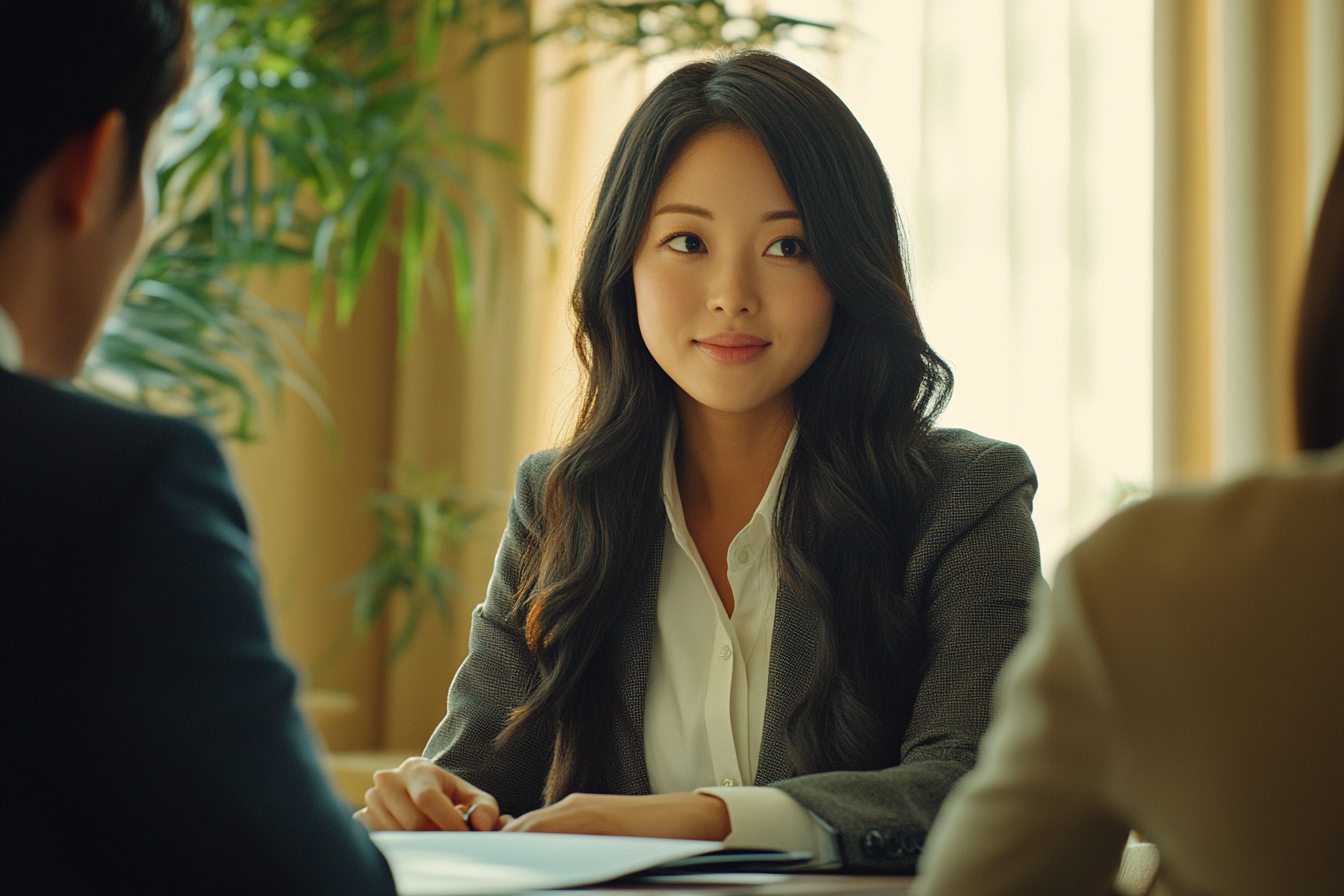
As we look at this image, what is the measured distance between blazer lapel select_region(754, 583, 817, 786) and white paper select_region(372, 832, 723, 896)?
16.2 inches

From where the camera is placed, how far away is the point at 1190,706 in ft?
1.52

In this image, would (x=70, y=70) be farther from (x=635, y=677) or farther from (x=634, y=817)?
(x=635, y=677)

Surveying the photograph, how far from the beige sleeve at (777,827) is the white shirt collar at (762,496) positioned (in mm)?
452

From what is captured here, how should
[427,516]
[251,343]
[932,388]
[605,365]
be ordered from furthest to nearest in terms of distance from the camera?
1. [427,516]
2. [251,343]
3. [605,365]
4. [932,388]

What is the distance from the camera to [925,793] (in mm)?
1102

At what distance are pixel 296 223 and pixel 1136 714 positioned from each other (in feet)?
8.78

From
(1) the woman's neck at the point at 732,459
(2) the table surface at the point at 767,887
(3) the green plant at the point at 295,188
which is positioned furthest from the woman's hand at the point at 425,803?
(3) the green plant at the point at 295,188

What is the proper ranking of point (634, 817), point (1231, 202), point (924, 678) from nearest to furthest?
1. point (634, 817)
2. point (924, 678)
3. point (1231, 202)

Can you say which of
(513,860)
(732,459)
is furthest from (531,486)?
(513,860)

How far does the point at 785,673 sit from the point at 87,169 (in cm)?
92

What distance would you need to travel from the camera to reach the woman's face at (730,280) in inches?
54.9

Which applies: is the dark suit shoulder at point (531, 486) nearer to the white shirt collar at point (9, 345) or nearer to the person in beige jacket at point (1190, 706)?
the white shirt collar at point (9, 345)

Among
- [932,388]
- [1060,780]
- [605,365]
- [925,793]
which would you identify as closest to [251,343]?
[605,365]

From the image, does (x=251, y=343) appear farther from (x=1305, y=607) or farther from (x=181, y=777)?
(x=1305, y=607)
